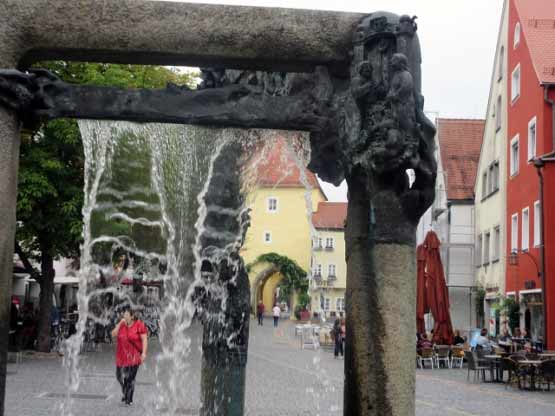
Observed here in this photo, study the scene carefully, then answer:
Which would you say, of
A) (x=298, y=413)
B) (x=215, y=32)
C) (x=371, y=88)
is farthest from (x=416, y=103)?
(x=298, y=413)

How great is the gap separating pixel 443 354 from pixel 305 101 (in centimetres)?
2196

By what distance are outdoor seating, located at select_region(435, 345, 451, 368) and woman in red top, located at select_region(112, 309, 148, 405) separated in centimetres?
1345

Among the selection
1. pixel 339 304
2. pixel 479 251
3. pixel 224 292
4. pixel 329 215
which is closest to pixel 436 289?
pixel 479 251

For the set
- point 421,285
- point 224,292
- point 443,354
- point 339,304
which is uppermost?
point 339,304

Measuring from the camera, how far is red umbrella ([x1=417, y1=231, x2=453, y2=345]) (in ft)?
81.3

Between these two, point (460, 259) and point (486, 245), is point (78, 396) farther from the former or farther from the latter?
point (460, 259)

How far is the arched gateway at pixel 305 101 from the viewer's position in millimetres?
4719

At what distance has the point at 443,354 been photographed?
25.8 m

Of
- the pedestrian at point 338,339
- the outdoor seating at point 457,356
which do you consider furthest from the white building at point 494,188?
the pedestrian at point 338,339

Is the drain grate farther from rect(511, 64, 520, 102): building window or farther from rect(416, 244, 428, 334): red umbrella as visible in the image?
rect(511, 64, 520, 102): building window

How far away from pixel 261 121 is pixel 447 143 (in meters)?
42.5

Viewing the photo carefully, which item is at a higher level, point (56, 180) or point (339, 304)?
point (56, 180)

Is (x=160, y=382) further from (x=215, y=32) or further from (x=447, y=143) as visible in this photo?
(x=447, y=143)

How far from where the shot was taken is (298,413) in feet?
41.7
